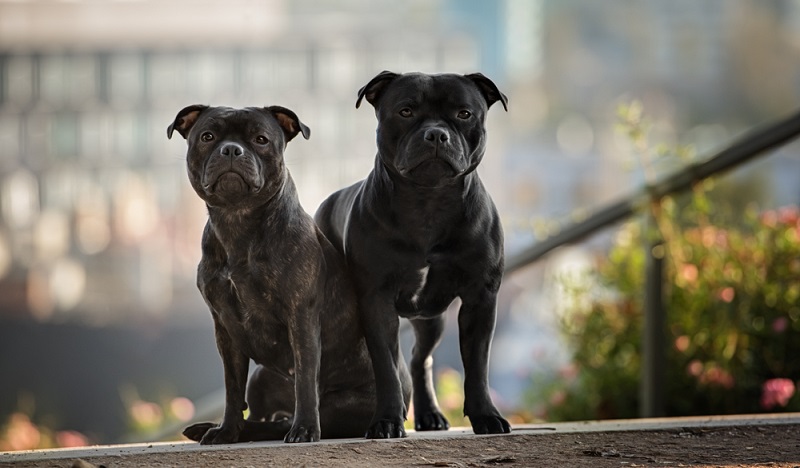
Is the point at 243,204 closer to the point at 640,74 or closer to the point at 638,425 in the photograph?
the point at 638,425

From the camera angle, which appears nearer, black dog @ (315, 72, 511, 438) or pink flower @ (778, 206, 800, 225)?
black dog @ (315, 72, 511, 438)

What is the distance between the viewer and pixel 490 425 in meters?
2.45

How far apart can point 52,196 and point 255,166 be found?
8.63 metres

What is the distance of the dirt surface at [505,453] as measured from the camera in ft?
6.86

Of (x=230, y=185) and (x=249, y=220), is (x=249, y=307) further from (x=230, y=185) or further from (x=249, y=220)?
(x=230, y=185)

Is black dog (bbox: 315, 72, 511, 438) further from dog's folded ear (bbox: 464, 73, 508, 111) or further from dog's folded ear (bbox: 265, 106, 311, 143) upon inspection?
dog's folded ear (bbox: 265, 106, 311, 143)

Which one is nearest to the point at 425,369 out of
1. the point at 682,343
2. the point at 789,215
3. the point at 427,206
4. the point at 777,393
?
the point at 427,206

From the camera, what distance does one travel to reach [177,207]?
9.41m

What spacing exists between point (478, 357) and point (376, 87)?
708mm

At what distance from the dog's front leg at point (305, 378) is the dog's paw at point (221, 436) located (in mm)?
161

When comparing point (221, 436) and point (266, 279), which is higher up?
point (266, 279)

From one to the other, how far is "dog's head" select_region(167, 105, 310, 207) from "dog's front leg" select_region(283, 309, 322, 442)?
0.98 feet

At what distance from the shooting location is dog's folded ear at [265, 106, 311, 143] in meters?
2.33

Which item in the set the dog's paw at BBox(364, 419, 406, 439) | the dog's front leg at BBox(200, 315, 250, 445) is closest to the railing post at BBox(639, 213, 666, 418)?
the dog's paw at BBox(364, 419, 406, 439)
